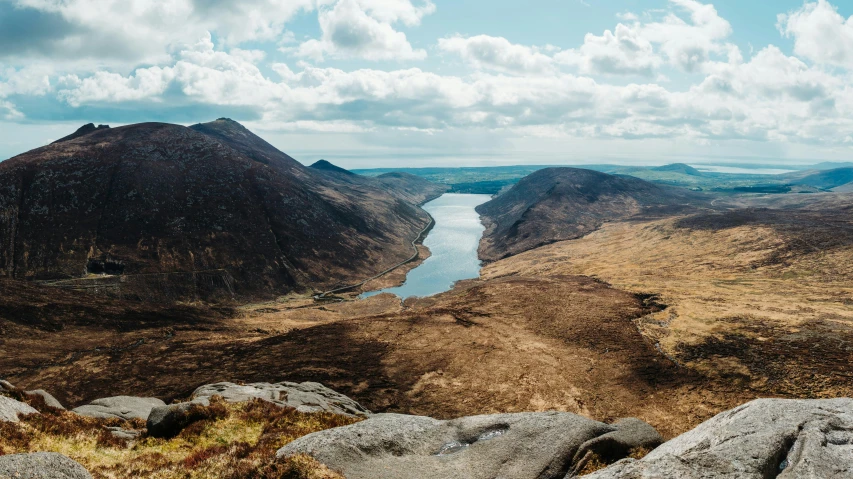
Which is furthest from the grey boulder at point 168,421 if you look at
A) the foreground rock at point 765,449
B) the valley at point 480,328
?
the foreground rock at point 765,449

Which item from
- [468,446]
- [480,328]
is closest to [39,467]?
[468,446]

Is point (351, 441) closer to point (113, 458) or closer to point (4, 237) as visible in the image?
point (113, 458)

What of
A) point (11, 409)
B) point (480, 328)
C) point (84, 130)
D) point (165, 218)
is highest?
point (84, 130)

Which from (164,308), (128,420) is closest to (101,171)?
(164,308)

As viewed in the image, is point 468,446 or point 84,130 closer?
point 468,446

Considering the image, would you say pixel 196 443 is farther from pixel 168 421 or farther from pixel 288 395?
pixel 288 395

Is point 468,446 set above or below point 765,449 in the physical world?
below

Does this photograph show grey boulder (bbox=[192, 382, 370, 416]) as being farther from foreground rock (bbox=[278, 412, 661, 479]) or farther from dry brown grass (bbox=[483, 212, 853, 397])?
dry brown grass (bbox=[483, 212, 853, 397])

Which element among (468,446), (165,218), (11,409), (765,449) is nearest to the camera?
(765,449)
